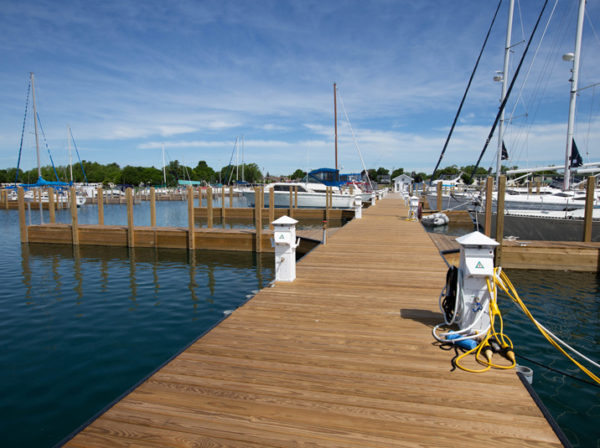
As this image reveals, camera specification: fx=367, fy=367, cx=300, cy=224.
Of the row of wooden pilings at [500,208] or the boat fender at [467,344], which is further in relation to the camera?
the row of wooden pilings at [500,208]

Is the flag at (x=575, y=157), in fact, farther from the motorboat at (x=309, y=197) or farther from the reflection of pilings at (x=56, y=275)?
the reflection of pilings at (x=56, y=275)

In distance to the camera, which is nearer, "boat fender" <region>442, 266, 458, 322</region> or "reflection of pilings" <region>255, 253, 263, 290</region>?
"boat fender" <region>442, 266, 458, 322</region>

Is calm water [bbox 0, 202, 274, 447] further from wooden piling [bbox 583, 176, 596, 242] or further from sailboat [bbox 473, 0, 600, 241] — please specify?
sailboat [bbox 473, 0, 600, 241]

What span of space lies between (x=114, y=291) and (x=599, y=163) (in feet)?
72.2

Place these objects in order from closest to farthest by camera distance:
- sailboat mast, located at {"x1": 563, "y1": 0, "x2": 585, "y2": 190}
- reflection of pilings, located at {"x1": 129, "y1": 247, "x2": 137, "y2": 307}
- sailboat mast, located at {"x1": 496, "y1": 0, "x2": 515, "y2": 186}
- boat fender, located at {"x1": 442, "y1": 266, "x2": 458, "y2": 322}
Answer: boat fender, located at {"x1": 442, "y1": 266, "x2": 458, "y2": 322} < reflection of pilings, located at {"x1": 129, "y1": 247, "x2": 137, "y2": 307} < sailboat mast, located at {"x1": 563, "y1": 0, "x2": 585, "y2": 190} < sailboat mast, located at {"x1": 496, "y1": 0, "x2": 515, "y2": 186}

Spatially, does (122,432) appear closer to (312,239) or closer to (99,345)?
(99,345)

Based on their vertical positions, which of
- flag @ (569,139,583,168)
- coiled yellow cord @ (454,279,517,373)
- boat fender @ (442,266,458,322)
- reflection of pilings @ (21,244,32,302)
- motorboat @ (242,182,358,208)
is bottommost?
reflection of pilings @ (21,244,32,302)

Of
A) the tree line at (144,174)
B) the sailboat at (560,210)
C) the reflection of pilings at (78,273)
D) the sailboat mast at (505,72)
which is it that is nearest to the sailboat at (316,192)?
the sailboat mast at (505,72)

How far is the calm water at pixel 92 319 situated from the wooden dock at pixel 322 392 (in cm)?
216

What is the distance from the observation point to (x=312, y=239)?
13438 mm

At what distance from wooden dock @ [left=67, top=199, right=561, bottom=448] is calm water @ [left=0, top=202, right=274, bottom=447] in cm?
216

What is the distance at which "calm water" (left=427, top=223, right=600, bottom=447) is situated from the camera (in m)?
4.45

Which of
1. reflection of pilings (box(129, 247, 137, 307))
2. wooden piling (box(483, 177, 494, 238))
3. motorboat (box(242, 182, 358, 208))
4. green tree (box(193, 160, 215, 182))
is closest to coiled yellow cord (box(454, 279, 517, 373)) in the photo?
reflection of pilings (box(129, 247, 137, 307))

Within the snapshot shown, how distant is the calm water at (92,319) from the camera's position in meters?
4.84
